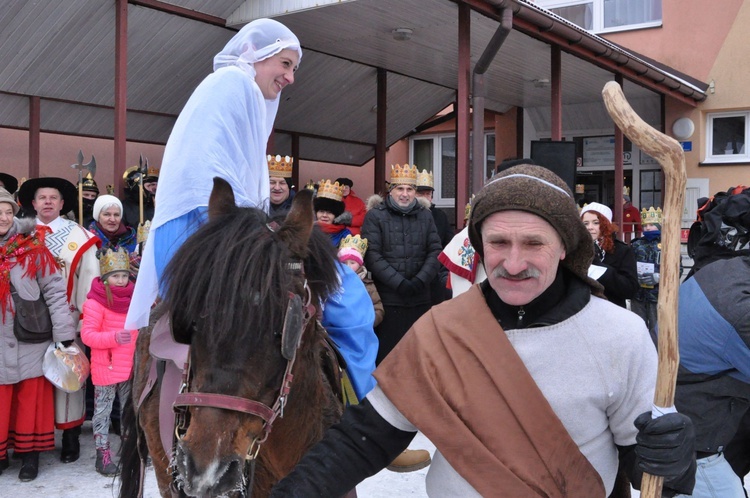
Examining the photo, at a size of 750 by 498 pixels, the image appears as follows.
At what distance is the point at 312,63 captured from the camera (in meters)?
11.4

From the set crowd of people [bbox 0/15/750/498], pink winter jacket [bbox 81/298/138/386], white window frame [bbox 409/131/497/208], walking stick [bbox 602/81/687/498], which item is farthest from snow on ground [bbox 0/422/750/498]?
white window frame [bbox 409/131/497/208]

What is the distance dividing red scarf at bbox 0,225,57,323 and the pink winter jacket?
44cm

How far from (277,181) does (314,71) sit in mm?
5300

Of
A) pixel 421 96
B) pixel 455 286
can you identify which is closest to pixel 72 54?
pixel 455 286

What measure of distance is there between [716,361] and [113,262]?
14.4 feet

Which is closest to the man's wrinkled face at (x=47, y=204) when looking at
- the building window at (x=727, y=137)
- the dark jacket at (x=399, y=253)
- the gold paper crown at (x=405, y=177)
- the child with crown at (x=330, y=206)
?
the child with crown at (x=330, y=206)

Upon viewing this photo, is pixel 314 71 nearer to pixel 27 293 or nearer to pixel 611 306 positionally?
pixel 27 293

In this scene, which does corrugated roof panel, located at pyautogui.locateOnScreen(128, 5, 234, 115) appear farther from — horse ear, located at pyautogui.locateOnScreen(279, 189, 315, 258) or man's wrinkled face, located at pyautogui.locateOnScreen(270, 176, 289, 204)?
horse ear, located at pyautogui.locateOnScreen(279, 189, 315, 258)

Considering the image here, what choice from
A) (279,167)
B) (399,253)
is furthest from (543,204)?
(279,167)

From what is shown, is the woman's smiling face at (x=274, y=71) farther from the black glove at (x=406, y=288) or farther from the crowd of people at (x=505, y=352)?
the black glove at (x=406, y=288)

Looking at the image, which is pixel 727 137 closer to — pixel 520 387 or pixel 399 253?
pixel 399 253

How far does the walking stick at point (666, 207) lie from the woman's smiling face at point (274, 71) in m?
1.52

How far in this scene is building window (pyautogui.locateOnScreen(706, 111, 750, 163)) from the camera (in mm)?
14516

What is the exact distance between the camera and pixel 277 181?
6879 millimetres
